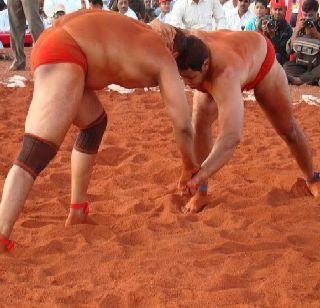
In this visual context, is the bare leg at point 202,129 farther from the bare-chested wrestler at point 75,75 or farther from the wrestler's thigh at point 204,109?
the bare-chested wrestler at point 75,75

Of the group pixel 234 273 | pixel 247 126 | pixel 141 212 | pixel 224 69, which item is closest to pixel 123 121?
pixel 247 126

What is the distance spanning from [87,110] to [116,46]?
22.5 inches

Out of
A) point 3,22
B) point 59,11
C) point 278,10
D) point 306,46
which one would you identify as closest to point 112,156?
point 306,46

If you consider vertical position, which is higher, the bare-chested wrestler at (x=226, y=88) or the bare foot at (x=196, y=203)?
the bare-chested wrestler at (x=226, y=88)

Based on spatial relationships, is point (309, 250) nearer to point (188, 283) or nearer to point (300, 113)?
point (188, 283)

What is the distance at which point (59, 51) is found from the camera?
3443 mm

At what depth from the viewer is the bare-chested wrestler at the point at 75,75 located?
3424 millimetres

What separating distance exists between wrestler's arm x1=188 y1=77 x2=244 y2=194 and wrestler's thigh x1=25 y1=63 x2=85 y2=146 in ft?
2.86

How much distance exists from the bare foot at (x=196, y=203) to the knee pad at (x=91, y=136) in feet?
2.65

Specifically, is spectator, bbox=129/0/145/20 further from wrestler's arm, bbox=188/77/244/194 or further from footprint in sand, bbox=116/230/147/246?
footprint in sand, bbox=116/230/147/246

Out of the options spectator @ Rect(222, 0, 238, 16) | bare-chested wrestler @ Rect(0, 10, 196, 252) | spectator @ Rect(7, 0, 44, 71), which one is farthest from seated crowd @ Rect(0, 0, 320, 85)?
bare-chested wrestler @ Rect(0, 10, 196, 252)

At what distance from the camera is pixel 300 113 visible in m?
7.41

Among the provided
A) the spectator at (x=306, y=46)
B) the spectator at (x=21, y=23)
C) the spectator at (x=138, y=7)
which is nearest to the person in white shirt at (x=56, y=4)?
the spectator at (x=138, y=7)

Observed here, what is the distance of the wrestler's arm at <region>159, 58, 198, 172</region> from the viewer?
3.57 m
